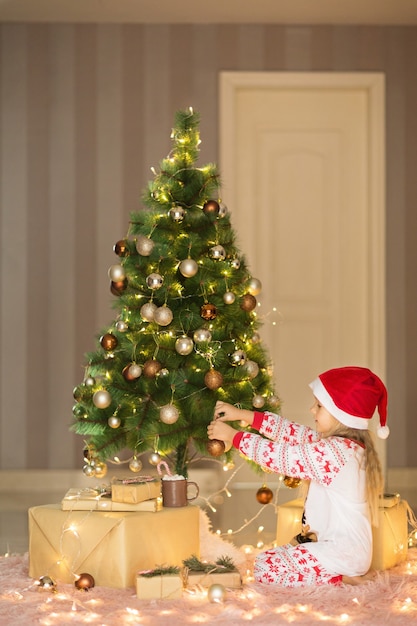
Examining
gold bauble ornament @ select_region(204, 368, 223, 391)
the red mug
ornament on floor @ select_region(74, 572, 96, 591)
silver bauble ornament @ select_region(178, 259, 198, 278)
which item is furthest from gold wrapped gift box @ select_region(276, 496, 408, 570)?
silver bauble ornament @ select_region(178, 259, 198, 278)

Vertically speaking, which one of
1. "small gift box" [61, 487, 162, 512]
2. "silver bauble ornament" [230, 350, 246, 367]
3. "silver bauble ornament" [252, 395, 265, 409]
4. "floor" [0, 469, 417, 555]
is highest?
"silver bauble ornament" [230, 350, 246, 367]

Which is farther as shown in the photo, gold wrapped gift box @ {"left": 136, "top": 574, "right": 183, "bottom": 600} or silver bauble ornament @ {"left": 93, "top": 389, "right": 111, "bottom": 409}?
silver bauble ornament @ {"left": 93, "top": 389, "right": 111, "bottom": 409}

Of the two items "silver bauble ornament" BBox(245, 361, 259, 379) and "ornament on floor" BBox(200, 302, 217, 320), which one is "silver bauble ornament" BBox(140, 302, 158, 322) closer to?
"ornament on floor" BBox(200, 302, 217, 320)

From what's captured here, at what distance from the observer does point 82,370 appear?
16.2 ft

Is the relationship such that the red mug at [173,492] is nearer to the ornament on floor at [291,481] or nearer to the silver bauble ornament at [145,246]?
the ornament on floor at [291,481]

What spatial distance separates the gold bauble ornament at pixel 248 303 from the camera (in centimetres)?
306

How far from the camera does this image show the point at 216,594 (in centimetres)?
241

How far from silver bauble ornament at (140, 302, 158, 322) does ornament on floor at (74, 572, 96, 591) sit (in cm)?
84

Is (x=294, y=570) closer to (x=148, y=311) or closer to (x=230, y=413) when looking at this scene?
(x=230, y=413)

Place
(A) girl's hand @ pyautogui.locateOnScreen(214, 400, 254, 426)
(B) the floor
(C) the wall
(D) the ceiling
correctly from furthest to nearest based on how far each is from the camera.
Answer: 1. (C) the wall
2. (D) the ceiling
3. (B) the floor
4. (A) girl's hand @ pyautogui.locateOnScreen(214, 400, 254, 426)

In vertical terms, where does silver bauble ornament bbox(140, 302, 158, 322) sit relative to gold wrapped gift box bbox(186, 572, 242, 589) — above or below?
above

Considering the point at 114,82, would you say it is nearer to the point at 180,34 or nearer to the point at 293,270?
the point at 180,34

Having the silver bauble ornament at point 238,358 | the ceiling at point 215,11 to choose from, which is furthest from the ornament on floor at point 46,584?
the ceiling at point 215,11

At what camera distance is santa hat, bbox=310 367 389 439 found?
2705 millimetres
